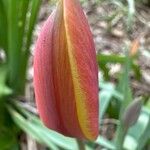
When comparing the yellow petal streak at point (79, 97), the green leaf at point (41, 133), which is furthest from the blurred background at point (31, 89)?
the yellow petal streak at point (79, 97)

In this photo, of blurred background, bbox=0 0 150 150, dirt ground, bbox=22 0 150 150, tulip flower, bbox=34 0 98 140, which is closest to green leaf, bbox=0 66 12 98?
blurred background, bbox=0 0 150 150

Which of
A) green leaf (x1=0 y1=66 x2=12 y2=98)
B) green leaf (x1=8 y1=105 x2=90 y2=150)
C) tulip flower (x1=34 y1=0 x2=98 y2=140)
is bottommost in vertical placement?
green leaf (x1=8 y1=105 x2=90 y2=150)

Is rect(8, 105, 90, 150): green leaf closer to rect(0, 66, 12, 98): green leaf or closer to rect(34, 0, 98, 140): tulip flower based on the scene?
rect(0, 66, 12, 98): green leaf

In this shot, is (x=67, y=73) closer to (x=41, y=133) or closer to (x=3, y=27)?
(x=41, y=133)

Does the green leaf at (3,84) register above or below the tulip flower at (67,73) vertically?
below

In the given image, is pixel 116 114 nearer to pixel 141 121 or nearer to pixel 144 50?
pixel 141 121

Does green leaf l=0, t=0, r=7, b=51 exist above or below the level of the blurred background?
above

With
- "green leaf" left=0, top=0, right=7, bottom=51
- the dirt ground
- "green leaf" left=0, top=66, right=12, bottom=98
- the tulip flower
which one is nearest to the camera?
the tulip flower

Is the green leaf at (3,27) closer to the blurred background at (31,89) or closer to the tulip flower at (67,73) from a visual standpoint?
the blurred background at (31,89)

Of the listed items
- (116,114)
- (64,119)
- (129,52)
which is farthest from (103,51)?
(64,119)
